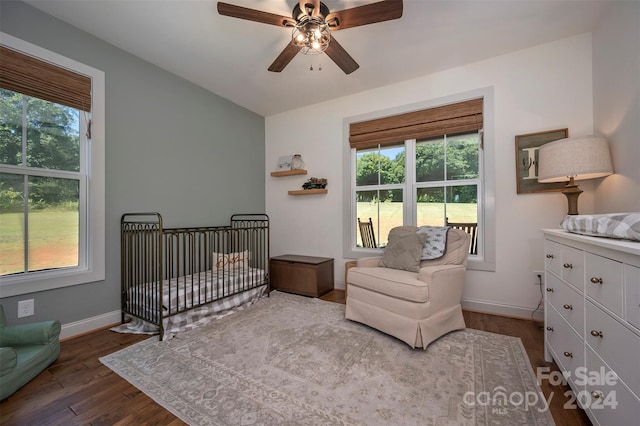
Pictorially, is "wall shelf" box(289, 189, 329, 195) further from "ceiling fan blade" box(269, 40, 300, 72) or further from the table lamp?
the table lamp

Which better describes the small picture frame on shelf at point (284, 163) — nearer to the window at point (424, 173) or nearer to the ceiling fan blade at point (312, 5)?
the window at point (424, 173)

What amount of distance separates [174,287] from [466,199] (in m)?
3.07

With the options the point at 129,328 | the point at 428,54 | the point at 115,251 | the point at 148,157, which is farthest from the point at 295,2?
the point at 129,328

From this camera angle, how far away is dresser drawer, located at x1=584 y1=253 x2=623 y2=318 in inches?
37.1

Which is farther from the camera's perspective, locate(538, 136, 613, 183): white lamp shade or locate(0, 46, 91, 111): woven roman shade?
locate(0, 46, 91, 111): woven roman shade

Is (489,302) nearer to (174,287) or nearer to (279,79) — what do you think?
(174,287)

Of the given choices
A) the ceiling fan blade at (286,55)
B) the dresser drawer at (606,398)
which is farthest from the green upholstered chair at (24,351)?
the dresser drawer at (606,398)

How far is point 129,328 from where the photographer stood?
2193 mm

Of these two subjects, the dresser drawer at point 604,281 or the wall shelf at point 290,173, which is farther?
the wall shelf at point 290,173

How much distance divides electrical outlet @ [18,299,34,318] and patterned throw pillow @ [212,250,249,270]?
1.41 metres

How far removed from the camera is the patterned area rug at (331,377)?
4.09 ft

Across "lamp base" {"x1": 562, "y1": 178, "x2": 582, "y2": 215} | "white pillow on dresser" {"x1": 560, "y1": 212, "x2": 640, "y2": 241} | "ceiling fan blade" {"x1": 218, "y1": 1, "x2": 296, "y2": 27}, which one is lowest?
"white pillow on dresser" {"x1": 560, "y1": 212, "x2": 640, "y2": 241}

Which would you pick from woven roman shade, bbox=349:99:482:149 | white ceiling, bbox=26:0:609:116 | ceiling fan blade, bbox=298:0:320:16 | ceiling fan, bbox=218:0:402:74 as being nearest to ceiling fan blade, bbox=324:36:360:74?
ceiling fan, bbox=218:0:402:74

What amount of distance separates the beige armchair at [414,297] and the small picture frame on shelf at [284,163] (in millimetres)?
2069
